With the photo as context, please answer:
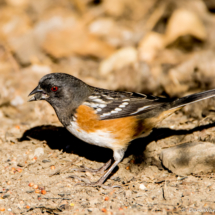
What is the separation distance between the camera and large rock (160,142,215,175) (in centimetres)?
329

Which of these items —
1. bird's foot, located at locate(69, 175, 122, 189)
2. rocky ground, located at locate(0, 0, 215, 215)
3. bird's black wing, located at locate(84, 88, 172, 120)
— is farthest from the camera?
bird's black wing, located at locate(84, 88, 172, 120)

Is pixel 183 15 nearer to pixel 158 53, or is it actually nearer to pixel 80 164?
pixel 158 53

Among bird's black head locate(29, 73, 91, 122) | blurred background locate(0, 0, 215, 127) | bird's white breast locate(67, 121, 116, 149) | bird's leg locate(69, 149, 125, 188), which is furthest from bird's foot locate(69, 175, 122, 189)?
blurred background locate(0, 0, 215, 127)

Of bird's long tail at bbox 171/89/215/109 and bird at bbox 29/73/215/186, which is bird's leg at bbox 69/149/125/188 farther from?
bird's long tail at bbox 171/89/215/109

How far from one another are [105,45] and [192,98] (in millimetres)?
3436

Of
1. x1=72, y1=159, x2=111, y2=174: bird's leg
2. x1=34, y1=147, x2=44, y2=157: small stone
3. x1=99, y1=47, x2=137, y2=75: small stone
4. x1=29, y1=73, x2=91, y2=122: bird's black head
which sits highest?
x1=29, y1=73, x2=91, y2=122: bird's black head

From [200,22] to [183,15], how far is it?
0.44 meters

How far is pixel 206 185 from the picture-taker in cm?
315

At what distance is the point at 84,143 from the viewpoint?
430cm

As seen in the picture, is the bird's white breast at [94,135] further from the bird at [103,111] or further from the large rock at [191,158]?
the large rock at [191,158]

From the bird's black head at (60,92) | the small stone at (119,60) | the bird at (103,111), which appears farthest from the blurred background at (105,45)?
the bird's black head at (60,92)

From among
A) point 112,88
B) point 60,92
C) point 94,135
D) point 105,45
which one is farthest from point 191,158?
point 105,45

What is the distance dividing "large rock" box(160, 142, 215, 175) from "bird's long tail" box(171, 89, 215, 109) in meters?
0.52

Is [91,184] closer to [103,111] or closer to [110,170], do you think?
[110,170]
